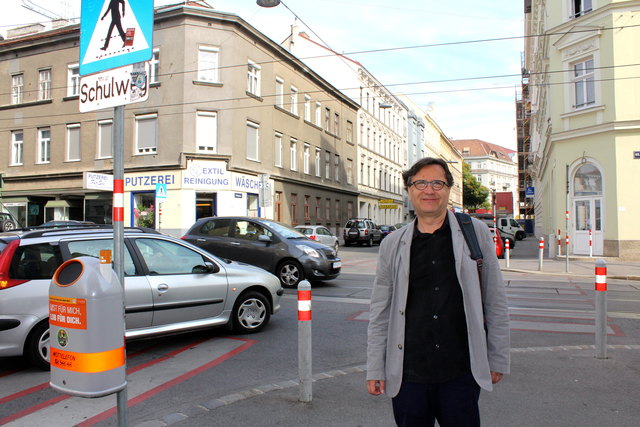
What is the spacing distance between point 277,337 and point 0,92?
106ft

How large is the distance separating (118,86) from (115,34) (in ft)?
1.20

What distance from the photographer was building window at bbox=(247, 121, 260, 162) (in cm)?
2759

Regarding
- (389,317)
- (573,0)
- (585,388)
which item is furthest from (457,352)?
(573,0)

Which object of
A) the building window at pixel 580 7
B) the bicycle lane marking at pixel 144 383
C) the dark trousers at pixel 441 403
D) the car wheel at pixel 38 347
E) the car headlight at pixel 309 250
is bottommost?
the bicycle lane marking at pixel 144 383

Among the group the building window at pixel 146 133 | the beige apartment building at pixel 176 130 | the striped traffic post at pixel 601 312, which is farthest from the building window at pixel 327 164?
the striped traffic post at pixel 601 312

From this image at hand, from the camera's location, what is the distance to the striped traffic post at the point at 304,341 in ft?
13.7

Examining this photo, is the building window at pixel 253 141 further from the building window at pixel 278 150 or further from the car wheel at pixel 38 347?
the car wheel at pixel 38 347

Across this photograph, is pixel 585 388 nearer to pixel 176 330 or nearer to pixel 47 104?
pixel 176 330

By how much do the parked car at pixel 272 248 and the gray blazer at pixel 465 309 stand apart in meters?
8.56

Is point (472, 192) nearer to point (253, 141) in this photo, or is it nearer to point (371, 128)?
point (371, 128)

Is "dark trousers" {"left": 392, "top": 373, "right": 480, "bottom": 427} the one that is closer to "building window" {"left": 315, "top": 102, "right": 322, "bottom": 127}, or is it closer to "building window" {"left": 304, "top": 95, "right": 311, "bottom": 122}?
"building window" {"left": 304, "top": 95, "right": 311, "bottom": 122}

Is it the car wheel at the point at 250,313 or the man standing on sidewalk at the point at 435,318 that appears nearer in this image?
the man standing on sidewalk at the point at 435,318

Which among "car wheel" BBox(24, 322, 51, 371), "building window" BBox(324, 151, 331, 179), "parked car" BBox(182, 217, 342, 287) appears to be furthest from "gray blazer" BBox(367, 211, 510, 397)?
"building window" BBox(324, 151, 331, 179)

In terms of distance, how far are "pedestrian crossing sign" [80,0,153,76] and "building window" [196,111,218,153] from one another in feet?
73.2
